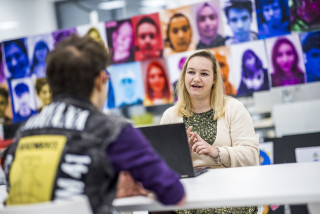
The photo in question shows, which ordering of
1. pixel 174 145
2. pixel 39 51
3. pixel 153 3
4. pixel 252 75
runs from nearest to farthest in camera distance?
pixel 174 145 < pixel 252 75 < pixel 39 51 < pixel 153 3

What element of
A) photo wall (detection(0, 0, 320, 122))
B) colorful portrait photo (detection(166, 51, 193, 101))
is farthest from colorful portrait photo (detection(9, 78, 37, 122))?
colorful portrait photo (detection(166, 51, 193, 101))

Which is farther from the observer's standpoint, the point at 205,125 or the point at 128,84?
the point at 128,84

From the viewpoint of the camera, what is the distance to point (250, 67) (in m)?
3.35

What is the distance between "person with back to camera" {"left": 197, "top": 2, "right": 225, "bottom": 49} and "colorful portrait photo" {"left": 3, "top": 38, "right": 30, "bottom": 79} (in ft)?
5.90

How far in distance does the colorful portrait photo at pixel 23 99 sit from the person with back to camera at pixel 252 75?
2.11 m

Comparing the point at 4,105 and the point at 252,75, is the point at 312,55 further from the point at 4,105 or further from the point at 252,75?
the point at 4,105

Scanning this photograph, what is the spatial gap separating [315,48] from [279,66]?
310mm

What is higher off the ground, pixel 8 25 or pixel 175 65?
pixel 8 25

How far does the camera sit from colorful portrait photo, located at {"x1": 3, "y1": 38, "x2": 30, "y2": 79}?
4.05 metres

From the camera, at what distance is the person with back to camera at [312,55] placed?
318 centimetres

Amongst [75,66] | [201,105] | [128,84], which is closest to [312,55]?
[201,105]

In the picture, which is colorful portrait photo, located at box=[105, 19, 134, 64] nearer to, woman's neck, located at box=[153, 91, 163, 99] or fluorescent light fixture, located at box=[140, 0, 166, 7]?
woman's neck, located at box=[153, 91, 163, 99]

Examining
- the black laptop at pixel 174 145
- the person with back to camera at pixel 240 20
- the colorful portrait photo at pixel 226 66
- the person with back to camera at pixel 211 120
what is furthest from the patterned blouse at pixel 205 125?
the person with back to camera at pixel 240 20

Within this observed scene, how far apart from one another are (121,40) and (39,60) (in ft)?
2.98
